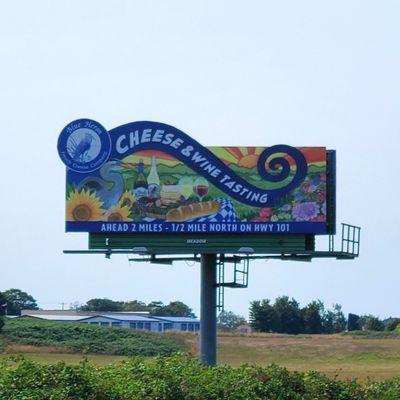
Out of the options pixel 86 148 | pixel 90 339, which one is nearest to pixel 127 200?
pixel 86 148

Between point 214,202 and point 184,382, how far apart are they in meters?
13.2

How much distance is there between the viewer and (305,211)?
29594 mm

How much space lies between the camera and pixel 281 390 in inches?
729

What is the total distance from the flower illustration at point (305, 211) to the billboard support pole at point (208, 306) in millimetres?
2621

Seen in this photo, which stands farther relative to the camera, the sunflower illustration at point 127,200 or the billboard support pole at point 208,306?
the billboard support pole at point 208,306

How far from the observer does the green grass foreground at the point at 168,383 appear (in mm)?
15281

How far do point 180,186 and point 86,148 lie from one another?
9.20ft

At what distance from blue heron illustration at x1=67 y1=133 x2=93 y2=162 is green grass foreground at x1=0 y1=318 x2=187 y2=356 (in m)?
23.2

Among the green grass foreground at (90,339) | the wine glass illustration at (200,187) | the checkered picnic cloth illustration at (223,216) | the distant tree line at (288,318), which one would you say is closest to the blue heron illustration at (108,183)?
the checkered picnic cloth illustration at (223,216)

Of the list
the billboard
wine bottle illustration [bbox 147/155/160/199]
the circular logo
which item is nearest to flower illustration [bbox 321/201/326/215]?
the billboard

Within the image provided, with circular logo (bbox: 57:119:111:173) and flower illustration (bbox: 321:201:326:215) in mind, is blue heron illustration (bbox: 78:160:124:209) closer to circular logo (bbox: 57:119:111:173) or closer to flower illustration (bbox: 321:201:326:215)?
circular logo (bbox: 57:119:111:173)

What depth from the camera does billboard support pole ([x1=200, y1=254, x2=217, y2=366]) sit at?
30.2 metres

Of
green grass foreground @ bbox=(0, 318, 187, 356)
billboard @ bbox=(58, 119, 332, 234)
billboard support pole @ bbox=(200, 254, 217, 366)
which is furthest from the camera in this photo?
green grass foreground @ bbox=(0, 318, 187, 356)

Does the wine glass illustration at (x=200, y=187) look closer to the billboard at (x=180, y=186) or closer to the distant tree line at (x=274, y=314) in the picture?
the billboard at (x=180, y=186)
